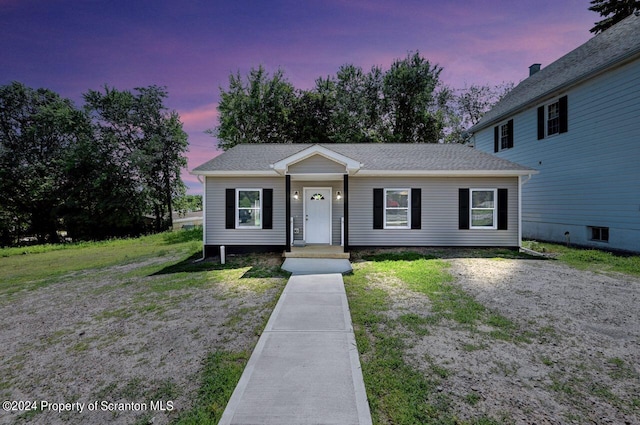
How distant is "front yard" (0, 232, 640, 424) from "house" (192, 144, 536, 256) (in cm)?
275

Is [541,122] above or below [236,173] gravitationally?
above

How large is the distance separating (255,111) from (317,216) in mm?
18057

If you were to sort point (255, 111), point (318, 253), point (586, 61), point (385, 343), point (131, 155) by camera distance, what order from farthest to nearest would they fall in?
point (255, 111) < point (131, 155) < point (586, 61) < point (318, 253) < point (385, 343)

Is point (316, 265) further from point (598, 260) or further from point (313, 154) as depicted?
point (598, 260)

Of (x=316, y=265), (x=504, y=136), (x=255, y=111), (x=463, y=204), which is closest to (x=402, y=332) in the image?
(x=316, y=265)

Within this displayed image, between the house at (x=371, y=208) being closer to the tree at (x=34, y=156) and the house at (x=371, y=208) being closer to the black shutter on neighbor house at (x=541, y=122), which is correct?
the black shutter on neighbor house at (x=541, y=122)

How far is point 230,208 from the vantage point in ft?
32.9

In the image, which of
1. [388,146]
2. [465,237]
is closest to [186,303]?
[465,237]

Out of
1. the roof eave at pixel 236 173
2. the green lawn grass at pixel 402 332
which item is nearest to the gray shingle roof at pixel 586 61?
the green lawn grass at pixel 402 332

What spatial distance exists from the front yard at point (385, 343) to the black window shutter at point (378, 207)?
2913 mm

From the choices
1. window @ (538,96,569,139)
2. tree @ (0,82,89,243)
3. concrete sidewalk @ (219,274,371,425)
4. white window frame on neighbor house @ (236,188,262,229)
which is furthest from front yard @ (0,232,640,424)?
tree @ (0,82,89,243)

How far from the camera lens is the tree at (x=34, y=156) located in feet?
67.4

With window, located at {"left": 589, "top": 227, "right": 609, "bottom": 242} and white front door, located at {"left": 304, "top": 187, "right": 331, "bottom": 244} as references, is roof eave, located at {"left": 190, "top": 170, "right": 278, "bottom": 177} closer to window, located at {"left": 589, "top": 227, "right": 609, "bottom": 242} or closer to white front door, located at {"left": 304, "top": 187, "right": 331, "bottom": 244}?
white front door, located at {"left": 304, "top": 187, "right": 331, "bottom": 244}

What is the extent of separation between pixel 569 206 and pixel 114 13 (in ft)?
65.8
